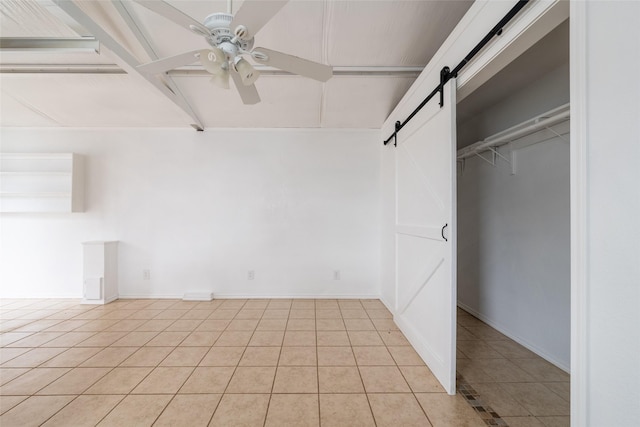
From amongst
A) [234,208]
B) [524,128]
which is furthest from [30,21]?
[524,128]

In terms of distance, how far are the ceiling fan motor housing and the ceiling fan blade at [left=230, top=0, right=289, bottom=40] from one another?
59mm

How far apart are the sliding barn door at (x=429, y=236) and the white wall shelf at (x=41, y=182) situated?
15.0 ft

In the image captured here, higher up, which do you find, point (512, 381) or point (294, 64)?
point (294, 64)

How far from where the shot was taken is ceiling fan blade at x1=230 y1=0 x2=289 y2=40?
3.98 ft

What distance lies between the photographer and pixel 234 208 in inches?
151

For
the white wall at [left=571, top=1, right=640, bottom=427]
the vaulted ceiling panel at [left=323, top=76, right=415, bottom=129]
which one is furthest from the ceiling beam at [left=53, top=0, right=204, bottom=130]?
the white wall at [left=571, top=1, right=640, bottom=427]

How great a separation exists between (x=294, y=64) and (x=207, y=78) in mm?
1903

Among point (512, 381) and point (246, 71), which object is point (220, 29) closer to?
point (246, 71)

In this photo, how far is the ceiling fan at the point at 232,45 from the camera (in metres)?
1.26

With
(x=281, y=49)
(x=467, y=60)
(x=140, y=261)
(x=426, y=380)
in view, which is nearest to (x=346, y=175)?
(x=281, y=49)

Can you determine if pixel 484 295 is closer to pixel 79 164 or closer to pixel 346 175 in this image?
pixel 346 175

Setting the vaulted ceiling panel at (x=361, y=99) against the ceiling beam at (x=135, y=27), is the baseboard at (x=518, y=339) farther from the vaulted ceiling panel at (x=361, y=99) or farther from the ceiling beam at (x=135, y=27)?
the ceiling beam at (x=135, y=27)

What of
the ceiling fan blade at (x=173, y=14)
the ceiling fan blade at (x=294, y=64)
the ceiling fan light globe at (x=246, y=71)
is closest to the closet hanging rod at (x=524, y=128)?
the ceiling fan blade at (x=294, y=64)

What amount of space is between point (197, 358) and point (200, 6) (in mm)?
2990
